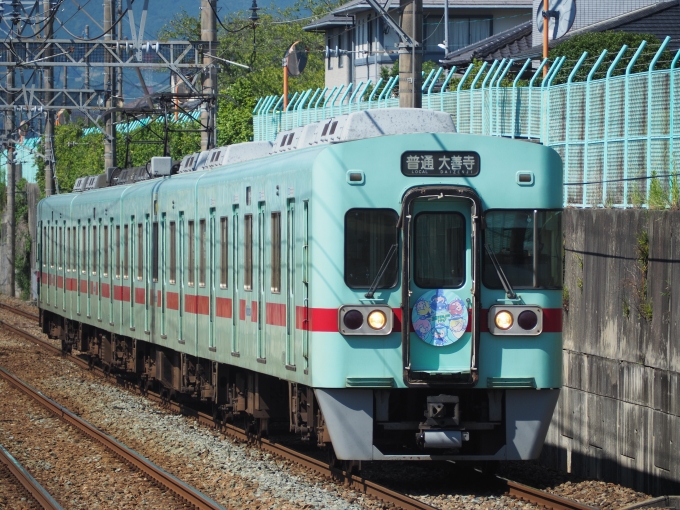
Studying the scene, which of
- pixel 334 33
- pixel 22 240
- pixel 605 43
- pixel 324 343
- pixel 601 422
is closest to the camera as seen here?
pixel 324 343

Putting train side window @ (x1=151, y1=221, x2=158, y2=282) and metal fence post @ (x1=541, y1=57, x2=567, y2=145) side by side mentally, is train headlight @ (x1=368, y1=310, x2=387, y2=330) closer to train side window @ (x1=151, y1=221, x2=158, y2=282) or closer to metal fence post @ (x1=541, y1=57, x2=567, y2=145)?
metal fence post @ (x1=541, y1=57, x2=567, y2=145)

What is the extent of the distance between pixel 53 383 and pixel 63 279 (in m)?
4.40

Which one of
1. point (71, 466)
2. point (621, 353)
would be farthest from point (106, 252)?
point (621, 353)

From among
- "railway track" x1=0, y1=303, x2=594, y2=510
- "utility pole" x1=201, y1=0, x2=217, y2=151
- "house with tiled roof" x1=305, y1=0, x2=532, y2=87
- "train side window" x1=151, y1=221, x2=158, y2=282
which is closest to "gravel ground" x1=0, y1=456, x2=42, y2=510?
"railway track" x1=0, y1=303, x2=594, y2=510

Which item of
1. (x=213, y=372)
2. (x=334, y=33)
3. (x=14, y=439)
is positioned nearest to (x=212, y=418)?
(x=213, y=372)

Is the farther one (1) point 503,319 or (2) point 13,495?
(2) point 13,495

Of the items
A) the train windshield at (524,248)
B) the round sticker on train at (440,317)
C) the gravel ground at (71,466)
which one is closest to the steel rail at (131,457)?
the gravel ground at (71,466)

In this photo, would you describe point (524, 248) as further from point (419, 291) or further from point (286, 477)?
point (286, 477)

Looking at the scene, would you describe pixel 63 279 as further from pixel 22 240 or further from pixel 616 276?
pixel 22 240

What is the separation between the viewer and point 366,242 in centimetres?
964

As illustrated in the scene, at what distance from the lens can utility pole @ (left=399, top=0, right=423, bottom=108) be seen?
12742mm

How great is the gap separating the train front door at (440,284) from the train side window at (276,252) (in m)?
1.65

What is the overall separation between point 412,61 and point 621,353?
3.52 m

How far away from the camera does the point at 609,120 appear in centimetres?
1390
